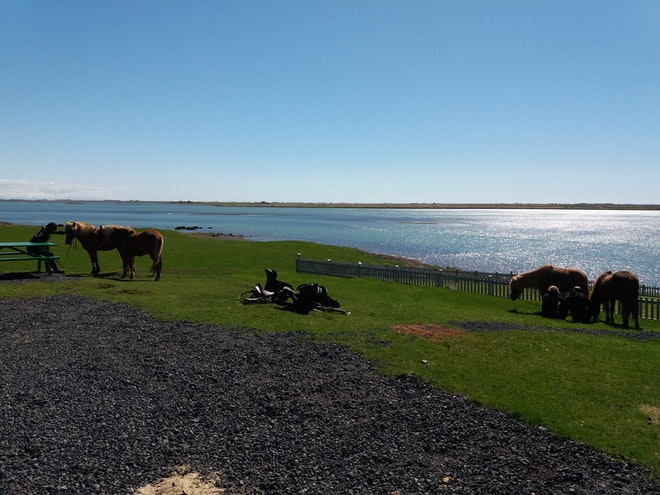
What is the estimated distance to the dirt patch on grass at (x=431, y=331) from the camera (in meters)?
12.6

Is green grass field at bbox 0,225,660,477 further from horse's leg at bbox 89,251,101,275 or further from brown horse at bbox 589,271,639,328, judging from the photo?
brown horse at bbox 589,271,639,328

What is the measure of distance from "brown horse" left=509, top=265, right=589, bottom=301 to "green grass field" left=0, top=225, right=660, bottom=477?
95 centimetres

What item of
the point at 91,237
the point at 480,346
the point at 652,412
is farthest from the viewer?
the point at 91,237

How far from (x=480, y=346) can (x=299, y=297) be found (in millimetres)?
6014

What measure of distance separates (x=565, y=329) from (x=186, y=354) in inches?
478

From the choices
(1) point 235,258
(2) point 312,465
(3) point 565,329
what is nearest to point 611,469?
(2) point 312,465

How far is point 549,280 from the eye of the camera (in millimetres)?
21750

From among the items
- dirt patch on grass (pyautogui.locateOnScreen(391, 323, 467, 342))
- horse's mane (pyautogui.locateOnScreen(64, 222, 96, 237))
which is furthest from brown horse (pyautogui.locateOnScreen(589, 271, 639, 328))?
horse's mane (pyautogui.locateOnScreen(64, 222, 96, 237))

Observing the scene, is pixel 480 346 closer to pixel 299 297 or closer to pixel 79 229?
pixel 299 297

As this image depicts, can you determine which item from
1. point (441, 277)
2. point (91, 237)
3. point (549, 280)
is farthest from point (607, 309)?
point (91, 237)

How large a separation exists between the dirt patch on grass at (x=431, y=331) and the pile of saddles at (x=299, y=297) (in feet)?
8.80

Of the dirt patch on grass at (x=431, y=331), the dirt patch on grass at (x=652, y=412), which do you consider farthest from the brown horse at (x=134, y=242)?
the dirt patch on grass at (x=652, y=412)

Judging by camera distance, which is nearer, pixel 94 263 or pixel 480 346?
pixel 480 346

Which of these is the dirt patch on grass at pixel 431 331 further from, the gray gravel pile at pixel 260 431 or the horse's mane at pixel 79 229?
the horse's mane at pixel 79 229
